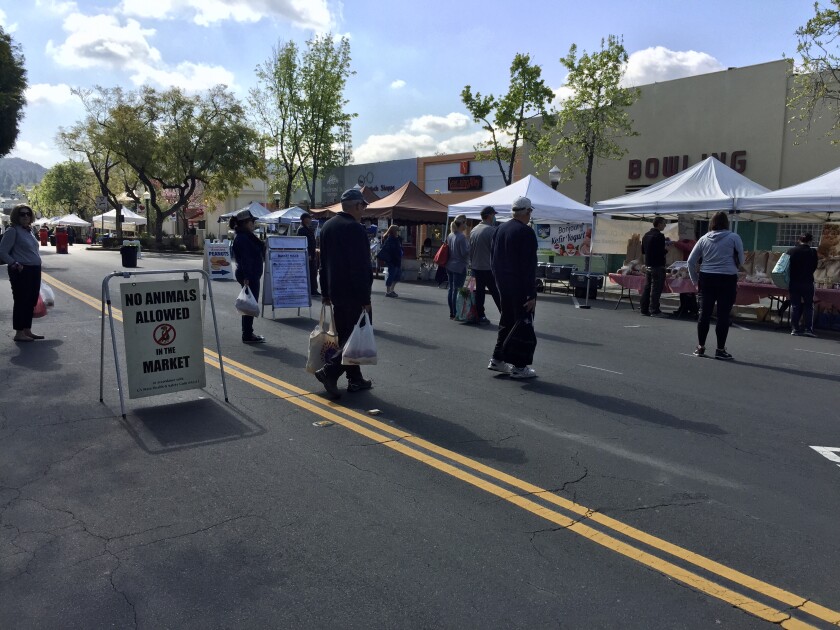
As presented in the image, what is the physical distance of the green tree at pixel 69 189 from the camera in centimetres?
7819

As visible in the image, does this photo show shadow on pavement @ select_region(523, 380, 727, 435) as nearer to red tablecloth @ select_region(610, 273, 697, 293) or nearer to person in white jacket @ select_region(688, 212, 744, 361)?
person in white jacket @ select_region(688, 212, 744, 361)

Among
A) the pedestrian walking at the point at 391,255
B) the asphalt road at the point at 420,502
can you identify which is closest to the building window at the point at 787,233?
the pedestrian walking at the point at 391,255

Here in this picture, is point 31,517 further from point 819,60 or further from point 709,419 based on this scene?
point 819,60

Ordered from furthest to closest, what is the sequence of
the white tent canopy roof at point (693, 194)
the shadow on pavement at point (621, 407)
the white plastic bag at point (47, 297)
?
the white tent canopy roof at point (693, 194)
the white plastic bag at point (47, 297)
the shadow on pavement at point (621, 407)

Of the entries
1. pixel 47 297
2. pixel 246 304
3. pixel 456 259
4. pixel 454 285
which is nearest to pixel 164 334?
pixel 246 304

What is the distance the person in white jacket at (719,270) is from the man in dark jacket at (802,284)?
3.44 meters

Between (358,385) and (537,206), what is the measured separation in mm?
11220

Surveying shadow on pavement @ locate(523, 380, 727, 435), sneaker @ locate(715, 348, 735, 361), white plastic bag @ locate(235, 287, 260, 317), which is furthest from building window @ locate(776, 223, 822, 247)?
white plastic bag @ locate(235, 287, 260, 317)

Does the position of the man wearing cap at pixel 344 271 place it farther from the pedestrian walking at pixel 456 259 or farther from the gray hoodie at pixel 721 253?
the pedestrian walking at pixel 456 259

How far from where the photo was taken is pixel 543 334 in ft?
37.1

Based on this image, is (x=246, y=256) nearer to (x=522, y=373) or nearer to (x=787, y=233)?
(x=522, y=373)

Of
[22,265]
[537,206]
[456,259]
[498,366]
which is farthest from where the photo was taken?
[537,206]

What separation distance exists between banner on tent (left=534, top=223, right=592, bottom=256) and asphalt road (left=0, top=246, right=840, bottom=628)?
1012cm

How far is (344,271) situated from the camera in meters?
6.41
